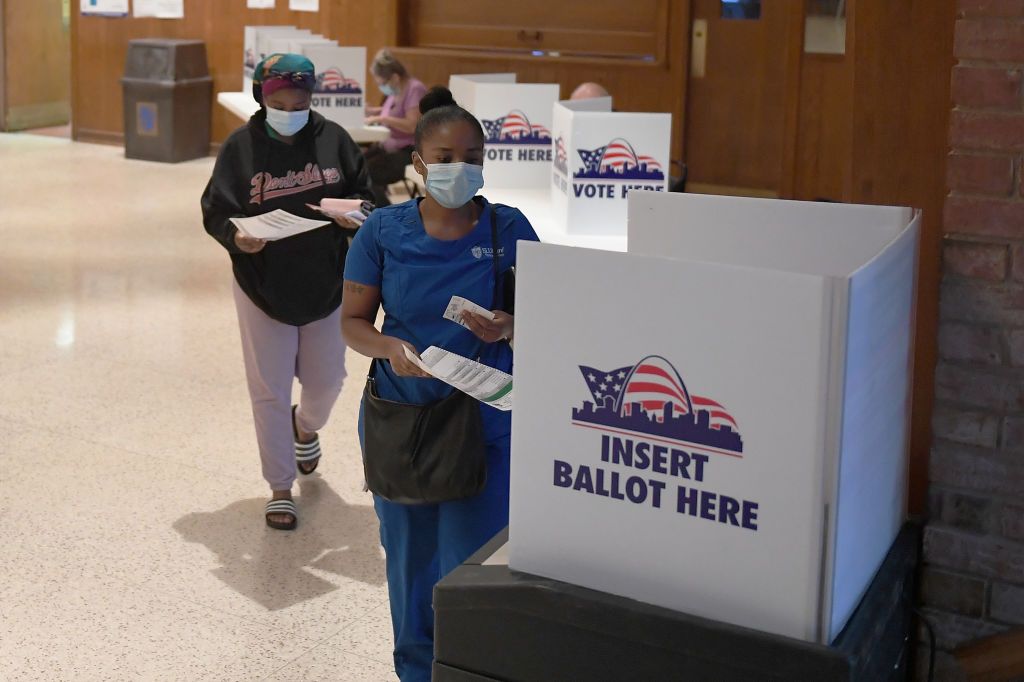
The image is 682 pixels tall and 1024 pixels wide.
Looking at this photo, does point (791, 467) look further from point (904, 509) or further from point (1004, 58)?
point (1004, 58)

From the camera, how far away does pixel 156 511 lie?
457 cm

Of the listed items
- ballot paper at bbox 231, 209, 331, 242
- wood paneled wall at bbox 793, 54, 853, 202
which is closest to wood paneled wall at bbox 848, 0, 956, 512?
ballot paper at bbox 231, 209, 331, 242

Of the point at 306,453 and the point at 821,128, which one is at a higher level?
the point at 821,128

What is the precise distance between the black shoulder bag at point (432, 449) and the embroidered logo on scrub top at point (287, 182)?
1.52 metres

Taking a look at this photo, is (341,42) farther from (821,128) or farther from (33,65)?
(821,128)

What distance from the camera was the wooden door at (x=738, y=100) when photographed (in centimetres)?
1005

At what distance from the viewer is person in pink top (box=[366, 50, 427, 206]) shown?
30.7 feet

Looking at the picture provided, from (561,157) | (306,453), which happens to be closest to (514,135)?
(561,157)

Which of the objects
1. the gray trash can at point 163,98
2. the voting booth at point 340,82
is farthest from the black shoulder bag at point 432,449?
the gray trash can at point 163,98

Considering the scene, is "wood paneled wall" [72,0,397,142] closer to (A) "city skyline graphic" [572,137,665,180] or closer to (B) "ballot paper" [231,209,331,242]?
(A) "city skyline graphic" [572,137,665,180]

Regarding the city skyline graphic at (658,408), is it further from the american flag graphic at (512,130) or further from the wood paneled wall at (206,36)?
the wood paneled wall at (206,36)

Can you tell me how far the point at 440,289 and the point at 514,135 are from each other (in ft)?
10.4

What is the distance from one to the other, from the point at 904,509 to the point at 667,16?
29.5 feet

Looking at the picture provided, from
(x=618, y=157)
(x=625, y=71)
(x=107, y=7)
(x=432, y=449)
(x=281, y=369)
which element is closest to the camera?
(x=432, y=449)
